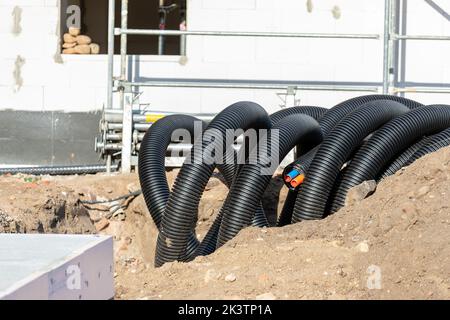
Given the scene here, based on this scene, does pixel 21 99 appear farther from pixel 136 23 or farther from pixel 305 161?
pixel 136 23

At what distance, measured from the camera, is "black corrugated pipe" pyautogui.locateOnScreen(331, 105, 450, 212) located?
7074 mm

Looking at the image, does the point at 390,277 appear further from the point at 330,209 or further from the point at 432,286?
the point at 330,209

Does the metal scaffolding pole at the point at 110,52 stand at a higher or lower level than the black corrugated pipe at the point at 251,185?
higher

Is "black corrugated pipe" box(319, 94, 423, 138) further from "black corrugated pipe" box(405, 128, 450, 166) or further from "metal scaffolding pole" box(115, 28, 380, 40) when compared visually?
"metal scaffolding pole" box(115, 28, 380, 40)

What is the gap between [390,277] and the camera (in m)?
4.84

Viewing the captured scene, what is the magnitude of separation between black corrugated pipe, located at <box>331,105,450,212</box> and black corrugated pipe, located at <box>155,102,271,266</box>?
38.3 inches

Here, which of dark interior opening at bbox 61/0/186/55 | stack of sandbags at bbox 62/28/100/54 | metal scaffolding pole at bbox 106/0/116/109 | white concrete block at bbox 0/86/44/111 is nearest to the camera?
metal scaffolding pole at bbox 106/0/116/109

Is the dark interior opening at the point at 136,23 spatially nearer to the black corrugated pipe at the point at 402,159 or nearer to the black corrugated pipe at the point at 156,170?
the black corrugated pipe at the point at 156,170

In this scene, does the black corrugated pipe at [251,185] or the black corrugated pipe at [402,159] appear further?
the black corrugated pipe at [402,159]

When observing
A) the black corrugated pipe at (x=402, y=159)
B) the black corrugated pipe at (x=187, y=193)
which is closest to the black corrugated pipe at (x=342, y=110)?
the black corrugated pipe at (x=402, y=159)

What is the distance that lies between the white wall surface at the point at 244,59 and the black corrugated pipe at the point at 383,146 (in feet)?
8.10

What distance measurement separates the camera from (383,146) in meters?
7.11

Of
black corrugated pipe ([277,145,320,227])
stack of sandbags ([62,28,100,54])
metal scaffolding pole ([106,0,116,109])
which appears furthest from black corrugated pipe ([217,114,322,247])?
stack of sandbags ([62,28,100,54])

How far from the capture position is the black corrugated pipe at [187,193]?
263 inches
